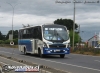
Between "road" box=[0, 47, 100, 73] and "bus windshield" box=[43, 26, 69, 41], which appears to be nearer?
"road" box=[0, 47, 100, 73]

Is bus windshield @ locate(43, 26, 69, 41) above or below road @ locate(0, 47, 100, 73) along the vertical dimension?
above

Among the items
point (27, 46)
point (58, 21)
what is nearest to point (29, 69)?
point (27, 46)

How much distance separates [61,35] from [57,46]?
1.18 m

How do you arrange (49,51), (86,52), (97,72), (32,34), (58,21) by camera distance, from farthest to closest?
(58,21) < (86,52) < (32,34) < (49,51) < (97,72)

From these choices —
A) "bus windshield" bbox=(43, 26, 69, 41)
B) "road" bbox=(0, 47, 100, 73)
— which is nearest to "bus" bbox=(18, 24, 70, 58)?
"bus windshield" bbox=(43, 26, 69, 41)

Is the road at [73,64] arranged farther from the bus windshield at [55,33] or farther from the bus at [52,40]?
the bus windshield at [55,33]

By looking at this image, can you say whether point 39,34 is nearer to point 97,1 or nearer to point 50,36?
point 50,36

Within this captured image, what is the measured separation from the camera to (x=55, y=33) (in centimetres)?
2877

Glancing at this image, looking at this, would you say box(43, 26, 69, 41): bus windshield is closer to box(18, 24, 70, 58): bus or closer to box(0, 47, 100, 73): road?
box(18, 24, 70, 58): bus

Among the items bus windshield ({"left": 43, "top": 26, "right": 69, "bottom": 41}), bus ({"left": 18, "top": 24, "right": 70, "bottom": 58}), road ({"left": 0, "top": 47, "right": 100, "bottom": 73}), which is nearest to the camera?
road ({"left": 0, "top": 47, "right": 100, "bottom": 73})

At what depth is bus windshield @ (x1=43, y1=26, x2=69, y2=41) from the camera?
94.0 feet

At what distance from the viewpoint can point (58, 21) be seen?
4547 inches

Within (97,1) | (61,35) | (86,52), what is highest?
(97,1)

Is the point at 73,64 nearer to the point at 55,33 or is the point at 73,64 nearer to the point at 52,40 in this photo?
the point at 52,40
